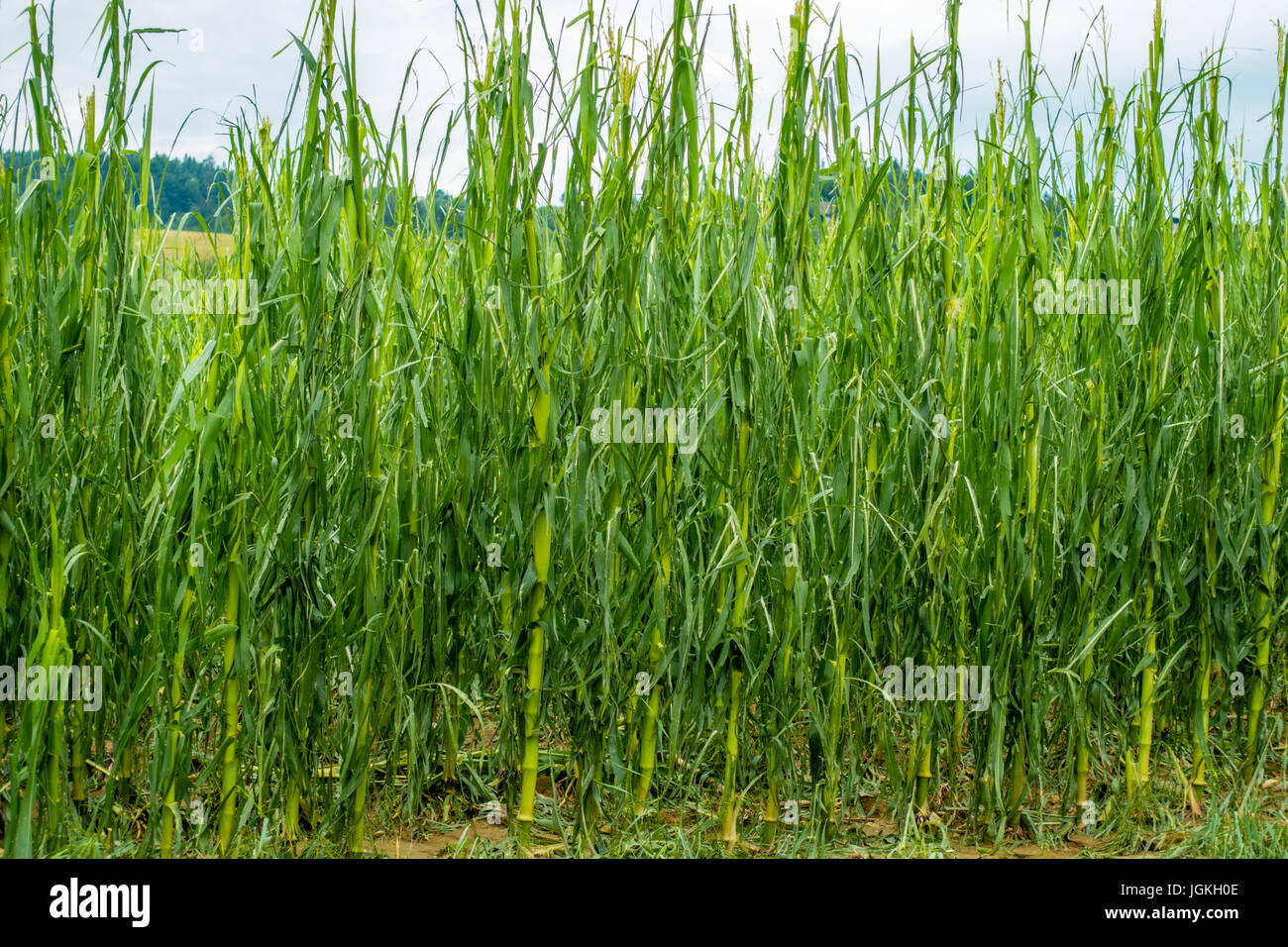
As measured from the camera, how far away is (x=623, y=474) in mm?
1717

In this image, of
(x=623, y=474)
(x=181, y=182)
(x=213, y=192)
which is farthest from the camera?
(x=181, y=182)

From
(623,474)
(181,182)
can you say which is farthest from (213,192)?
(623,474)

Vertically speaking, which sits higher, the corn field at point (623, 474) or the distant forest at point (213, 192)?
the distant forest at point (213, 192)

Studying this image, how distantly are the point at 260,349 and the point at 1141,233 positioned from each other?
1902 mm

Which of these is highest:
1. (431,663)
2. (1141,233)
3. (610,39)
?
(610,39)

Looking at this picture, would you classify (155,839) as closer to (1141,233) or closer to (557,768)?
(557,768)

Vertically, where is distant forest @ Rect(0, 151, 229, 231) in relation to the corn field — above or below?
above

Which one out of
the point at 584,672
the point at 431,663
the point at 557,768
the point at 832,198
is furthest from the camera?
the point at 557,768

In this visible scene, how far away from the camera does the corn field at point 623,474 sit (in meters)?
1.67

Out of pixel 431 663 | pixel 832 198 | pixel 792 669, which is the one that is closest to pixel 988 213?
pixel 832 198

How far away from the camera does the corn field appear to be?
65.7 inches

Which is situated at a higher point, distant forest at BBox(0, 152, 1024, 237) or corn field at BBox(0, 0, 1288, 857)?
distant forest at BBox(0, 152, 1024, 237)

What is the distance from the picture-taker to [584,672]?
5.76ft

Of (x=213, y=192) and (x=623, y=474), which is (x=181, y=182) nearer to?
(x=213, y=192)
